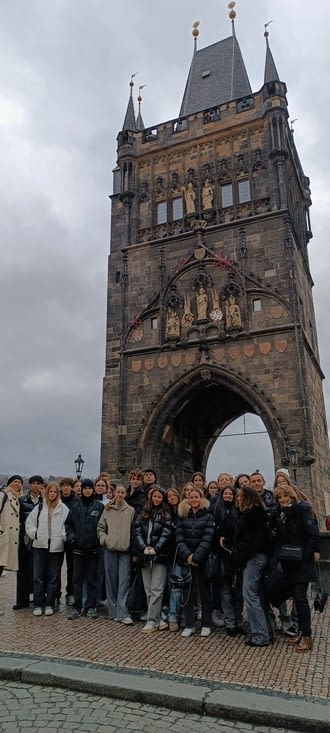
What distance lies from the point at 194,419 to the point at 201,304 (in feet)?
16.1

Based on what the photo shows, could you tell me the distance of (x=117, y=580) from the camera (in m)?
6.76

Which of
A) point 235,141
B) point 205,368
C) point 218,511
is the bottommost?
point 218,511

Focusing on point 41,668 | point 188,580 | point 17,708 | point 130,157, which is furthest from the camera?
point 130,157

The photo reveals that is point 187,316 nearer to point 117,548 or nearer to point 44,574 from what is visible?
point 44,574

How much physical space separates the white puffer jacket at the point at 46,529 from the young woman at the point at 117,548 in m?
0.61

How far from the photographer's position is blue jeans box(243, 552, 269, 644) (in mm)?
5398

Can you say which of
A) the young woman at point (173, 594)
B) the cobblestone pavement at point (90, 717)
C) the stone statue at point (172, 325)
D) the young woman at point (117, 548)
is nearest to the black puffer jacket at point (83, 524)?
the young woman at point (117, 548)

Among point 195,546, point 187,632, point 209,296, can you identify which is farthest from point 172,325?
point 187,632

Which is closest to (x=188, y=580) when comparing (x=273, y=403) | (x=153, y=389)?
(x=273, y=403)

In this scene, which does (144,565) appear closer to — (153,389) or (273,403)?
(273,403)

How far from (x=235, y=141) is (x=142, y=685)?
18.9 m

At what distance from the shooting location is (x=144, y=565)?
6.23 meters

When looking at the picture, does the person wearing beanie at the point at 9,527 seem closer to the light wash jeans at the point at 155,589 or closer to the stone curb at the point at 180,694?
the light wash jeans at the point at 155,589

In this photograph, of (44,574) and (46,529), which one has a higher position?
(46,529)
